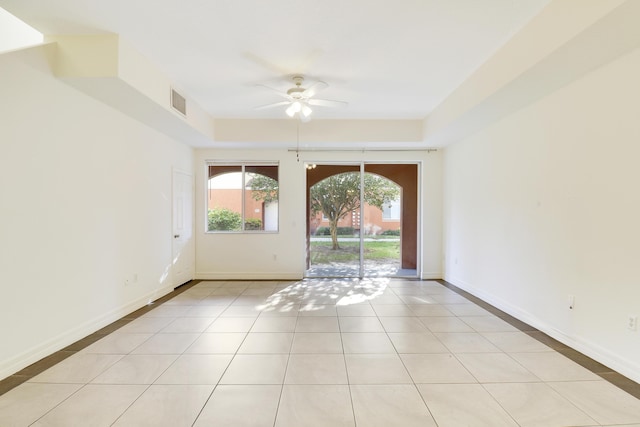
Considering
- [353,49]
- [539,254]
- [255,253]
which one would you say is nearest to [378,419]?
[539,254]

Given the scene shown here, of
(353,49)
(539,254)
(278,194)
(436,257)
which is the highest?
(353,49)

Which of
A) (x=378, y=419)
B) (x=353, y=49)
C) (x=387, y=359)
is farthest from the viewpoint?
(x=353, y=49)

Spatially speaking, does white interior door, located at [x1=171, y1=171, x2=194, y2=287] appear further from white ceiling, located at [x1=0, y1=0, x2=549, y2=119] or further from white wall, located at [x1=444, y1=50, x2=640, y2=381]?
white wall, located at [x1=444, y1=50, x2=640, y2=381]

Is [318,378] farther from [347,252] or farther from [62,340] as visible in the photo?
[347,252]

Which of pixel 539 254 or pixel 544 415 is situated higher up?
pixel 539 254

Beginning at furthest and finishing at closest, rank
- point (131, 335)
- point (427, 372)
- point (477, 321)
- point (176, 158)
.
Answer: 1. point (176, 158)
2. point (477, 321)
3. point (131, 335)
4. point (427, 372)

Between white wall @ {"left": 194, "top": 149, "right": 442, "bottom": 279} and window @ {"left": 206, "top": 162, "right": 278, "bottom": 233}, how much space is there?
15cm

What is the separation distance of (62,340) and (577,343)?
486cm

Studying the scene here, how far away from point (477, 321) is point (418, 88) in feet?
9.83

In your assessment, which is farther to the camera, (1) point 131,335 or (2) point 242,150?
(2) point 242,150

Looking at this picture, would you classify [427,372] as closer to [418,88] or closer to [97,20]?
[418,88]

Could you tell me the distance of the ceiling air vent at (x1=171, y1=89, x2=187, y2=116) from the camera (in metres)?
3.76

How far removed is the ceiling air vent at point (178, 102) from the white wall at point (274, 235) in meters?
1.91

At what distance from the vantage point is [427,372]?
8.21 ft
